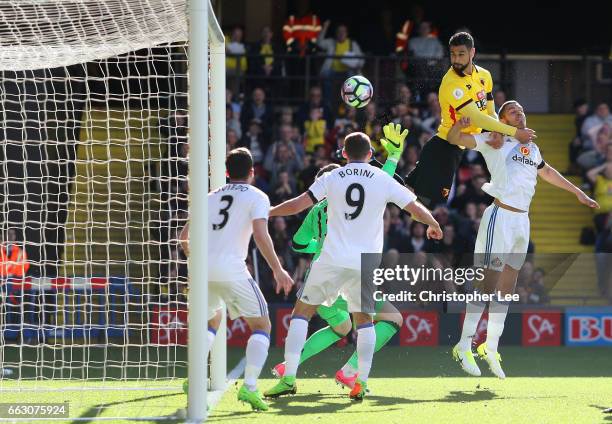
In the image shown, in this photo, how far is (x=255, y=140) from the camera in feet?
53.5

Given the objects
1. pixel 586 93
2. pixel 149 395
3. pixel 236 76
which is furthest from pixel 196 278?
pixel 586 93

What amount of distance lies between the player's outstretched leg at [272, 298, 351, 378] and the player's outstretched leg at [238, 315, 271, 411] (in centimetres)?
115

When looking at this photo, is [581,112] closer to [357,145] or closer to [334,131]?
[334,131]

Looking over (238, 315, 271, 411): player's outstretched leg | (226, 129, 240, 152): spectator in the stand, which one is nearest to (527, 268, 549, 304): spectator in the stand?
(226, 129, 240, 152): spectator in the stand

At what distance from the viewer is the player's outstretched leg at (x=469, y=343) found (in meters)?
9.85

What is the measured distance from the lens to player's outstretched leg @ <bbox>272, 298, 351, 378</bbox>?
9531mm

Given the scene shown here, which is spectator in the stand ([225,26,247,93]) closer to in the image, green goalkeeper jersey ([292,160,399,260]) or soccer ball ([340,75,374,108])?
soccer ball ([340,75,374,108])

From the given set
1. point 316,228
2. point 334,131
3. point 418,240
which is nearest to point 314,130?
point 334,131

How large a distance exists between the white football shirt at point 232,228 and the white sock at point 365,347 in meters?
1.09

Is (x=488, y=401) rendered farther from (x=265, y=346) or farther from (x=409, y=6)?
(x=409, y=6)

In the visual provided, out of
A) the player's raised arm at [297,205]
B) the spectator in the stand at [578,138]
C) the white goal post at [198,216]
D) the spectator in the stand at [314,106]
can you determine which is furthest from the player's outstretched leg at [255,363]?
the spectator in the stand at [578,138]

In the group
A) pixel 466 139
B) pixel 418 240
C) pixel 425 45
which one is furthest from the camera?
pixel 425 45

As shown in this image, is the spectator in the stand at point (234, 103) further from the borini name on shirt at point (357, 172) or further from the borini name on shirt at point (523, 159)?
the borini name on shirt at point (357, 172)

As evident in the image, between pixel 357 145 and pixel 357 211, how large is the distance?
1.70ft
